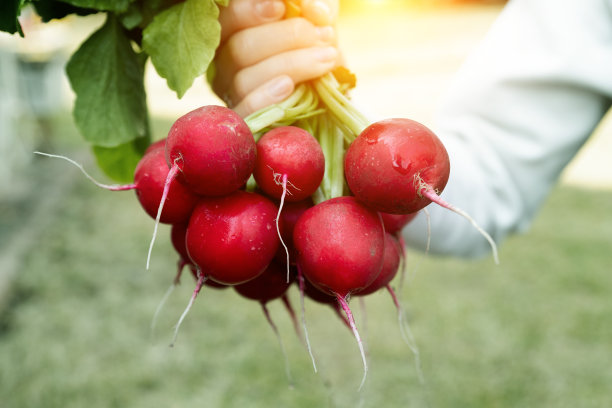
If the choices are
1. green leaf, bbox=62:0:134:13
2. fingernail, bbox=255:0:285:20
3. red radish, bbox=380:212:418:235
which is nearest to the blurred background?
red radish, bbox=380:212:418:235

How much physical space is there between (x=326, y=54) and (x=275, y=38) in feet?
0.26

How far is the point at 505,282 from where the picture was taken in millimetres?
2998

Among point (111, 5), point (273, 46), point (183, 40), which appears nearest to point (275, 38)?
point (273, 46)

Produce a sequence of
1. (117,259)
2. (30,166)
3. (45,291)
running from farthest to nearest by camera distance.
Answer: (30,166), (117,259), (45,291)

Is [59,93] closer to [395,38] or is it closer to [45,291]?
[45,291]

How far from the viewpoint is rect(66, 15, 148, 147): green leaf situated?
3.07ft

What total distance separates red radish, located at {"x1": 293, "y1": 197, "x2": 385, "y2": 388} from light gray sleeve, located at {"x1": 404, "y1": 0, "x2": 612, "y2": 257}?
1.91 ft

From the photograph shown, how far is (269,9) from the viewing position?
0.87m

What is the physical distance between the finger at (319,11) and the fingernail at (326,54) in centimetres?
5

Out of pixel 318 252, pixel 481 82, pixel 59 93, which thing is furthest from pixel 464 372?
pixel 59 93

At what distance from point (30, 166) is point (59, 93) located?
1130 millimetres

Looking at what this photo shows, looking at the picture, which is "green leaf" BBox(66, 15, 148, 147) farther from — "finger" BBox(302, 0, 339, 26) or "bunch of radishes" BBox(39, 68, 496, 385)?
"finger" BBox(302, 0, 339, 26)

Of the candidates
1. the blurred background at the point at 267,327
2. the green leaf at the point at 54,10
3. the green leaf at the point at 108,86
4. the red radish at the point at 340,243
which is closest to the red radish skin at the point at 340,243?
the red radish at the point at 340,243

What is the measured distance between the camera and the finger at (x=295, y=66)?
0.87 m
